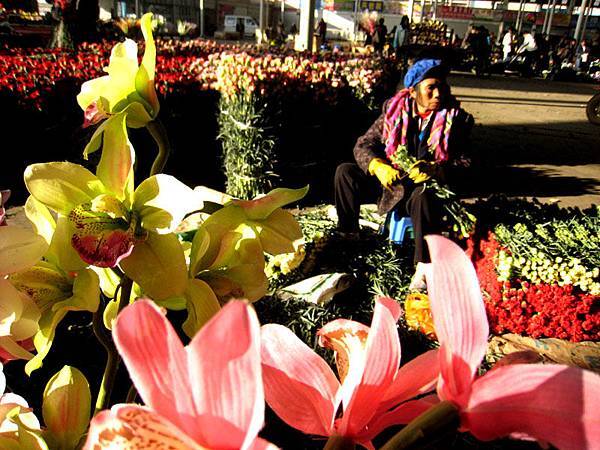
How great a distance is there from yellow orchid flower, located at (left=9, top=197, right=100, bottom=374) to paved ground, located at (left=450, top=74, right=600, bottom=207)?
614cm

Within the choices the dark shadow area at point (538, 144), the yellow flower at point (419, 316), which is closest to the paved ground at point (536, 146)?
the dark shadow area at point (538, 144)

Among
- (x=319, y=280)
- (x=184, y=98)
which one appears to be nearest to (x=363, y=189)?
(x=319, y=280)

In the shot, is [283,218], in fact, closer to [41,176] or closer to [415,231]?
[41,176]

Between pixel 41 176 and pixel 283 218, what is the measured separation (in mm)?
300

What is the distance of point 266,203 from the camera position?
0.64 m

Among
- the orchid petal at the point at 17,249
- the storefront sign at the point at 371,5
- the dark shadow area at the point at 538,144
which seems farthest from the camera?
the storefront sign at the point at 371,5

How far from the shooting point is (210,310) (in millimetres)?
607

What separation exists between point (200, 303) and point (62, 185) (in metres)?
0.22

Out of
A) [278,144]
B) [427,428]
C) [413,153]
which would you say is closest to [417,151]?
[413,153]

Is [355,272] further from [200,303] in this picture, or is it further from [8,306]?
[8,306]

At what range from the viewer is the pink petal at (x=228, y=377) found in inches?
10.6

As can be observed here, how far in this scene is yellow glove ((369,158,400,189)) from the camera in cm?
363

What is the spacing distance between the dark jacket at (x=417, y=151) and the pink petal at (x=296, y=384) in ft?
10.8

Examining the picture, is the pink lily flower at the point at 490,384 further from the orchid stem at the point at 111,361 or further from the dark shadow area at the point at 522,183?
the dark shadow area at the point at 522,183
